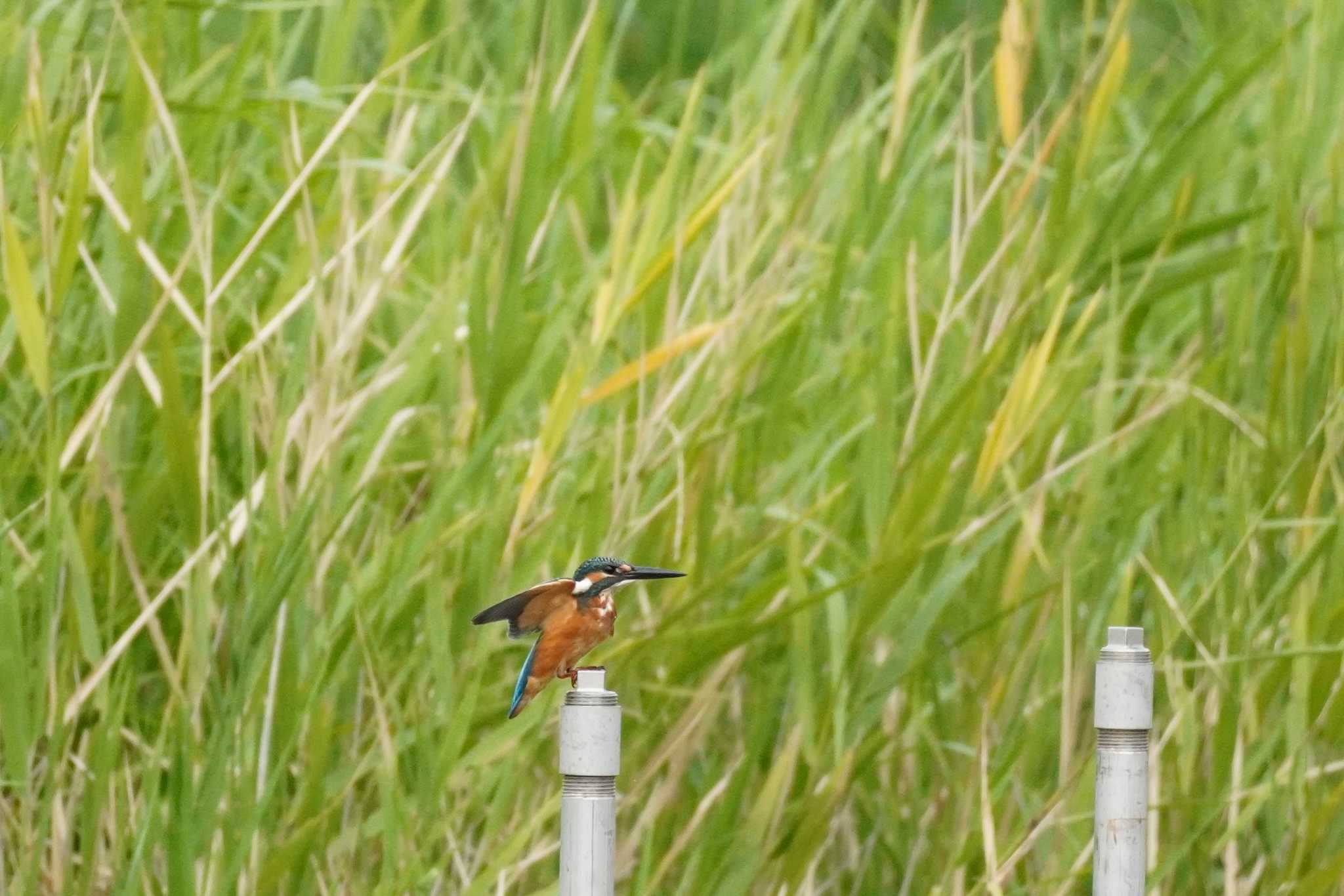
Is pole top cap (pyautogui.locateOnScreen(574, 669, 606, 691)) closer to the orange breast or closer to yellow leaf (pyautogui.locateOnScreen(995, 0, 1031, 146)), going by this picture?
the orange breast

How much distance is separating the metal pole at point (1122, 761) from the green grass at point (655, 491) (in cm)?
18

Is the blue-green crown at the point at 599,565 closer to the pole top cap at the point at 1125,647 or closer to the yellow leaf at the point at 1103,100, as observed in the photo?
the pole top cap at the point at 1125,647

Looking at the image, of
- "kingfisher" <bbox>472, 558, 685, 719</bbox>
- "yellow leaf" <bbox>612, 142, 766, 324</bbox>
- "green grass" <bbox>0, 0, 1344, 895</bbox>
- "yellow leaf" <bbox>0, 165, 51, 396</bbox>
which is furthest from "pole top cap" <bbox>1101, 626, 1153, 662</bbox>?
"yellow leaf" <bbox>0, 165, 51, 396</bbox>

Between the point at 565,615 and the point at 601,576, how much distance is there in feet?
0.12

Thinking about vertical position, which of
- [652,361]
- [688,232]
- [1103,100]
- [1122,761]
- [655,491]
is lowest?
[1122,761]

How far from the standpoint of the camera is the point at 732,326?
1.89 meters

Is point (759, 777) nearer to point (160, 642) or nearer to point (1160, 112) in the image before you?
point (160, 642)

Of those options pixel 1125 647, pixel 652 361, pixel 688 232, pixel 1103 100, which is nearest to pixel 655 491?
pixel 652 361

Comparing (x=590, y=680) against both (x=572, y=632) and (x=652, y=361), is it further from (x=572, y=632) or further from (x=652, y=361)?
(x=652, y=361)

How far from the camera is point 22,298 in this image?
1.66 metres

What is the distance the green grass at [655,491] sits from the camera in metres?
1.66

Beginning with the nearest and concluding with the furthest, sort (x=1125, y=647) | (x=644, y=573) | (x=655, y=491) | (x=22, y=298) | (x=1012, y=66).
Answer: (x=644, y=573) < (x=1125, y=647) < (x=22, y=298) < (x=655, y=491) < (x=1012, y=66)

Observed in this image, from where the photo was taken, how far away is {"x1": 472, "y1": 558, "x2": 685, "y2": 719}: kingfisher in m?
1.21

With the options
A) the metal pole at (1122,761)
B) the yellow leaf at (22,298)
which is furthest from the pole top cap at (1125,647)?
the yellow leaf at (22,298)
